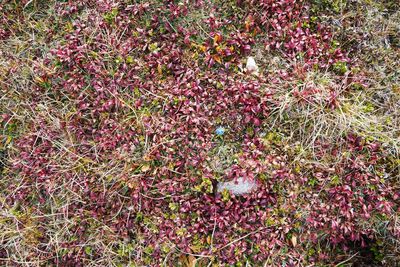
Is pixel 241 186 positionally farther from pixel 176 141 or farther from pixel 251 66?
pixel 251 66

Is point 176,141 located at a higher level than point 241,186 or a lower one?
higher

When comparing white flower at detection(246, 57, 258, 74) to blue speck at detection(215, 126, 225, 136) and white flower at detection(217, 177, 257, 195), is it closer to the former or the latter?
blue speck at detection(215, 126, 225, 136)

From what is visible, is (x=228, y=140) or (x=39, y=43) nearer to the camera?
(x=228, y=140)

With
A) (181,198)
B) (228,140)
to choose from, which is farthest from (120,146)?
(228,140)

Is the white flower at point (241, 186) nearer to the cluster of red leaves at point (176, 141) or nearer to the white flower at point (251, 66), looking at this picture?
the cluster of red leaves at point (176, 141)

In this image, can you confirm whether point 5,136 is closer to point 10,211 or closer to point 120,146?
point 10,211

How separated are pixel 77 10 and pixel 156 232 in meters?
2.72

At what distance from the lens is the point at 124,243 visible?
163 inches

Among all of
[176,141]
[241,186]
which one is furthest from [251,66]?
[241,186]

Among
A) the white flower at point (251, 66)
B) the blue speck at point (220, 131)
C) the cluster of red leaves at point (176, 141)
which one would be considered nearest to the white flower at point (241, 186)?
the cluster of red leaves at point (176, 141)

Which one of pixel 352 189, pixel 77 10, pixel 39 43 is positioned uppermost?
pixel 77 10

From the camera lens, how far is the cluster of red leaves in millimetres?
4000

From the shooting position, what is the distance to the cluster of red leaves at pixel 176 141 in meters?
4.00

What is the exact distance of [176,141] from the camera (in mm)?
4227
